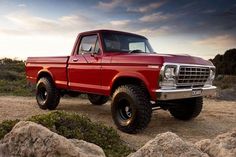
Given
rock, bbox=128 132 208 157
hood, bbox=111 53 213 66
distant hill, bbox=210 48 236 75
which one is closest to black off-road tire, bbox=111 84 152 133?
hood, bbox=111 53 213 66

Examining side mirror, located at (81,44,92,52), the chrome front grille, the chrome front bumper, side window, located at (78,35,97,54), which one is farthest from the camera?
side mirror, located at (81,44,92,52)

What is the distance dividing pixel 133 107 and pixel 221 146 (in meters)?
4.29

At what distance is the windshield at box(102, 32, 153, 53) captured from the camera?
9.33m

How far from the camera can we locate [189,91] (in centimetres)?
824

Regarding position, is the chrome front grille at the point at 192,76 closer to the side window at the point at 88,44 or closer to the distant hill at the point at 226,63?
the side window at the point at 88,44

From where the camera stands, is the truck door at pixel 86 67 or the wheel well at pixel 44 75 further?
the wheel well at pixel 44 75

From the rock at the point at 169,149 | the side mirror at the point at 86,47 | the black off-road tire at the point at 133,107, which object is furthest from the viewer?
the side mirror at the point at 86,47

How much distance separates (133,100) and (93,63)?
1.79m

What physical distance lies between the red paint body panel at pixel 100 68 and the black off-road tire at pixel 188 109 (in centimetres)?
112

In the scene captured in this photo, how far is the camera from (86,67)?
955 centimetres

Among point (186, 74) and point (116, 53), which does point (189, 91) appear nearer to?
point (186, 74)

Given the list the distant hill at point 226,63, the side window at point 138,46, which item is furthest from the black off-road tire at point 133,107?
the distant hill at point 226,63

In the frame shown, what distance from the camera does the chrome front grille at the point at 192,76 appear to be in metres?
8.03

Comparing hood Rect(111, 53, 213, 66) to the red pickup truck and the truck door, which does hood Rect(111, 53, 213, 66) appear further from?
the truck door
